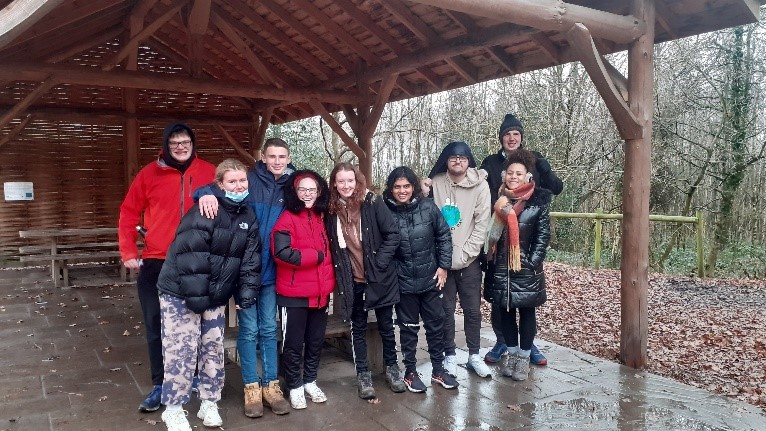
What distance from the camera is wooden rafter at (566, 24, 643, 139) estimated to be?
163 inches

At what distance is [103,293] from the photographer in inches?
290

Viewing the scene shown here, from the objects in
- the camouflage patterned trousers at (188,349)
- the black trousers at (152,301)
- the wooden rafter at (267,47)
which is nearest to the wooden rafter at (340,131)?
the wooden rafter at (267,47)

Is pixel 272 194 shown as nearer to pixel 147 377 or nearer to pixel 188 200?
pixel 188 200

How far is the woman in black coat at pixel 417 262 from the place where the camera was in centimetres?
380

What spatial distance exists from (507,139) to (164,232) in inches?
102

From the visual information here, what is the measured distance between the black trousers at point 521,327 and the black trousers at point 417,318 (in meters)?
0.63

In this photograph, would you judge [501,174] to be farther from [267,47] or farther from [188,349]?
[267,47]

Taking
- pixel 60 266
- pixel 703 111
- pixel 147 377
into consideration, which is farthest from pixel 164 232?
pixel 703 111

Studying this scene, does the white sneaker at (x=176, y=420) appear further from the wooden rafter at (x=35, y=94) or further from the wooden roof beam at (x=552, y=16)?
the wooden rafter at (x=35, y=94)

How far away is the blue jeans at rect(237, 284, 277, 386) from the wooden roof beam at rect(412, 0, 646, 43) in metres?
2.07

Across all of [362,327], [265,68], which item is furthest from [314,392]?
[265,68]

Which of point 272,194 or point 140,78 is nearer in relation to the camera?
point 272,194

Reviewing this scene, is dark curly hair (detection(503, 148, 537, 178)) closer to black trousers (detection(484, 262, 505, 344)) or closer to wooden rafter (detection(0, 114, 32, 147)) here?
black trousers (detection(484, 262, 505, 344))

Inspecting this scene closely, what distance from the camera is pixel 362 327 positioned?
3.79 metres
